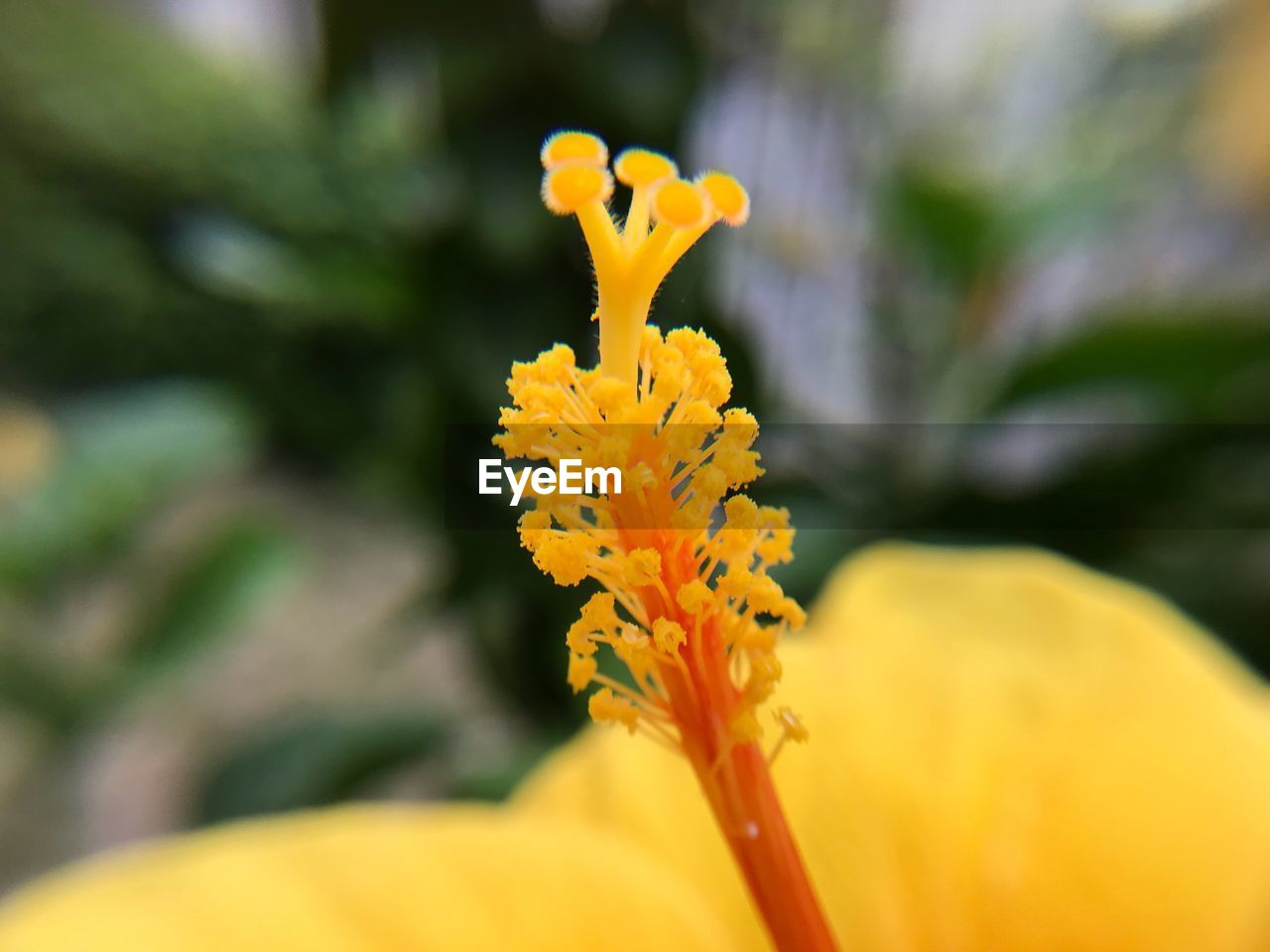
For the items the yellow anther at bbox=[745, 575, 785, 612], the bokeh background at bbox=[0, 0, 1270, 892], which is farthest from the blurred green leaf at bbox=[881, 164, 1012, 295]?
the yellow anther at bbox=[745, 575, 785, 612]

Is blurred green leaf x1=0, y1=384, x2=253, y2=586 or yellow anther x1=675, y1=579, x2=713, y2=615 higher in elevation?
yellow anther x1=675, y1=579, x2=713, y2=615

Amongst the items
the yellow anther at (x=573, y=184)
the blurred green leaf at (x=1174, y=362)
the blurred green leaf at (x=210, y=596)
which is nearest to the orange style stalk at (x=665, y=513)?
the yellow anther at (x=573, y=184)

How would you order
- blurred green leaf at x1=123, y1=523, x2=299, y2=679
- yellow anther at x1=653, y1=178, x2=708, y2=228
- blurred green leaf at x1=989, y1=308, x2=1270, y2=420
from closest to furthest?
1. yellow anther at x1=653, y1=178, x2=708, y2=228
2. blurred green leaf at x1=989, y1=308, x2=1270, y2=420
3. blurred green leaf at x1=123, y1=523, x2=299, y2=679

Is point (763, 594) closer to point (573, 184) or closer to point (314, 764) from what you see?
point (573, 184)

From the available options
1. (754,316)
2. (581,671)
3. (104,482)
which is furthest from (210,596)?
(581,671)

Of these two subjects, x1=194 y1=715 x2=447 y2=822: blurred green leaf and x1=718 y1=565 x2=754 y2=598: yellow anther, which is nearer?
x1=718 y1=565 x2=754 y2=598: yellow anther

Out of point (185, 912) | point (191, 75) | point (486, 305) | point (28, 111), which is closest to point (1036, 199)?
point (486, 305)

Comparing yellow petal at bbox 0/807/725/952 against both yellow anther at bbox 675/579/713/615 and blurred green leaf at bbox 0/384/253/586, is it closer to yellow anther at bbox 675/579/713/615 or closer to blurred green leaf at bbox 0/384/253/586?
yellow anther at bbox 675/579/713/615
